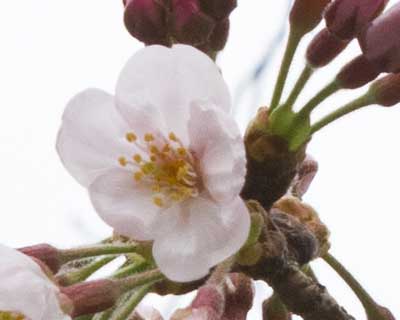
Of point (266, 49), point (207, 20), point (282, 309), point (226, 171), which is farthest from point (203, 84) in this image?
point (266, 49)

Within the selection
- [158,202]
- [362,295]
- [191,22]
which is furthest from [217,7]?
[362,295]

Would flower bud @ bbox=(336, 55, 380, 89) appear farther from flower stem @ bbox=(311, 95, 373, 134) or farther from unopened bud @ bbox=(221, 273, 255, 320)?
unopened bud @ bbox=(221, 273, 255, 320)

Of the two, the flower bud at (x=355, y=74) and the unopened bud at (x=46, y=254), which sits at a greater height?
the flower bud at (x=355, y=74)

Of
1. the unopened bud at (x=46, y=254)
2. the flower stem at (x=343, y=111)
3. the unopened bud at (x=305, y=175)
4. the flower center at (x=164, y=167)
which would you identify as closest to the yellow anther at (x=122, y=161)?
the flower center at (x=164, y=167)

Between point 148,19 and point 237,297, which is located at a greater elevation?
point 148,19

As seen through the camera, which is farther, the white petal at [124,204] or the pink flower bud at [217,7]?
the pink flower bud at [217,7]

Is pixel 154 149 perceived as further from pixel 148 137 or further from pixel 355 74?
pixel 355 74

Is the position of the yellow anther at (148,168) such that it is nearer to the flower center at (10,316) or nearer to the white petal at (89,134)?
the white petal at (89,134)
